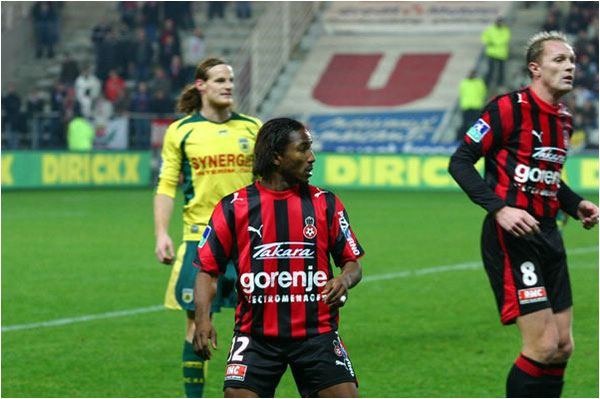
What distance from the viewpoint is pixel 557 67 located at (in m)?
6.45

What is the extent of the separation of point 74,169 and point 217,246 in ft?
72.2

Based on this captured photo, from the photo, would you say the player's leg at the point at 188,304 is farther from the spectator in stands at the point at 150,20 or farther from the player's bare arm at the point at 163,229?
the spectator in stands at the point at 150,20

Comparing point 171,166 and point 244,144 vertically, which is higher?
point 244,144

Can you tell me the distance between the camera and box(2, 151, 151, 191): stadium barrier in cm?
2594

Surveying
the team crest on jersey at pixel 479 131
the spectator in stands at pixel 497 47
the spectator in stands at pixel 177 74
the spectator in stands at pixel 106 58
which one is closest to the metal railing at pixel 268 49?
the spectator in stands at pixel 177 74

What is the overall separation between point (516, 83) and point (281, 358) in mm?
27048

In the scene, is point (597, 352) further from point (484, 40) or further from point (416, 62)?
point (416, 62)

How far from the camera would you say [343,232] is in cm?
525

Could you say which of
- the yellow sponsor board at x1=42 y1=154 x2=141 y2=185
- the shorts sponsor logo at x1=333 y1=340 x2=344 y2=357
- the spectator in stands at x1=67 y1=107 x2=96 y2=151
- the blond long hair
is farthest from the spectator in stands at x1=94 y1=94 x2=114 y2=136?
the shorts sponsor logo at x1=333 y1=340 x2=344 y2=357

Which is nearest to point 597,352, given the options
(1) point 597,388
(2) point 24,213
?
(1) point 597,388

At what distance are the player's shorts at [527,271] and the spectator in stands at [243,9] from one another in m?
29.7

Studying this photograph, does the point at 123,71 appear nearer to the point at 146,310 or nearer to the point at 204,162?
the point at 146,310

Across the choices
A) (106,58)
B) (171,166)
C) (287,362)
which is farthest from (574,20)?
(287,362)

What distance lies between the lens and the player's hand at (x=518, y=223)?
242 inches
